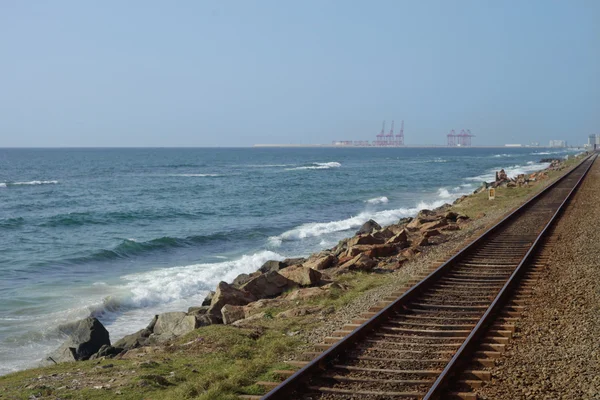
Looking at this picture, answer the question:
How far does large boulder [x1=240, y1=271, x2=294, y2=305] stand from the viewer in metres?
15.8

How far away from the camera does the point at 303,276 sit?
51.1 feet

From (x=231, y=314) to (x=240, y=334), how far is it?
2.86m

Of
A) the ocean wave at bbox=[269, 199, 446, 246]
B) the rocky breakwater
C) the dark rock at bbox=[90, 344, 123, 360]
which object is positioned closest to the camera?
the dark rock at bbox=[90, 344, 123, 360]

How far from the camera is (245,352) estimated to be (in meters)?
9.30

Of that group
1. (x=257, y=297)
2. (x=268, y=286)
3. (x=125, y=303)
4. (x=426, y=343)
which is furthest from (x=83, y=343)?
(x=426, y=343)

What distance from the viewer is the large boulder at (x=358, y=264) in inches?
660

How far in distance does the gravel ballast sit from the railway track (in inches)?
10.9

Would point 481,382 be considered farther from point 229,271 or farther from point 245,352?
point 229,271

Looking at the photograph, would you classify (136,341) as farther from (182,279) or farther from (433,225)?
(433,225)

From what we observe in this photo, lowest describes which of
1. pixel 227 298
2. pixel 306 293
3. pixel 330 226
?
pixel 330 226

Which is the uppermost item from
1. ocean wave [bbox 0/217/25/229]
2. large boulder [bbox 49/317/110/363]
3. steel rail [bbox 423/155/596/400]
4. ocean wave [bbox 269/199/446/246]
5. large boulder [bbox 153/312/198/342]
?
steel rail [bbox 423/155/596/400]

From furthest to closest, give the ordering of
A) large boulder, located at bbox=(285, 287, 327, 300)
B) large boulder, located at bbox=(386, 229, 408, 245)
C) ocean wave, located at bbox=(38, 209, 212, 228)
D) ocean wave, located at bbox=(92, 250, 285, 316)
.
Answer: ocean wave, located at bbox=(38, 209, 212, 228) < large boulder, located at bbox=(386, 229, 408, 245) < ocean wave, located at bbox=(92, 250, 285, 316) < large boulder, located at bbox=(285, 287, 327, 300)

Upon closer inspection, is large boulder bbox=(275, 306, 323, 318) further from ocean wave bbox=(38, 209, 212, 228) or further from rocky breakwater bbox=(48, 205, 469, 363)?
ocean wave bbox=(38, 209, 212, 228)

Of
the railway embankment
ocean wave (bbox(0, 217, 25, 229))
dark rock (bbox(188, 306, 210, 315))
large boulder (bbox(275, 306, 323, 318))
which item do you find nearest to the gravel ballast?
the railway embankment
